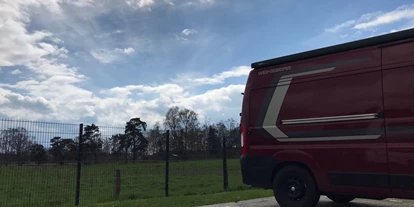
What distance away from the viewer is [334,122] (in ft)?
19.0

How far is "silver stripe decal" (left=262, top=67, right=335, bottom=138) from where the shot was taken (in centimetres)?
653

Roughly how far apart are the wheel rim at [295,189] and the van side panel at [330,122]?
1.36 ft

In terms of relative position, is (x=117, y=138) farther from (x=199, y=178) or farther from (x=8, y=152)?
(x=199, y=178)

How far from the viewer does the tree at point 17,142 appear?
8.27 metres

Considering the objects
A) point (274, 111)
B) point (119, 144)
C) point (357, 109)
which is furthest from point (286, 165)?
point (119, 144)

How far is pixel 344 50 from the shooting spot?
5.88m

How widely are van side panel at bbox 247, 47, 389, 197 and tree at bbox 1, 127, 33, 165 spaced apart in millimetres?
5290

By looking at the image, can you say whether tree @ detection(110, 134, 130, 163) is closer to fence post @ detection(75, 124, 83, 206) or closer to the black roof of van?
fence post @ detection(75, 124, 83, 206)

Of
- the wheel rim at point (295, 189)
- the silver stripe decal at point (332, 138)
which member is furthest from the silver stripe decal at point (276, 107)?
the wheel rim at point (295, 189)

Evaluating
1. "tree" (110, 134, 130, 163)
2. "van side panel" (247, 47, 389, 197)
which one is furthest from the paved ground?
"tree" (110, 134, 130, 163)

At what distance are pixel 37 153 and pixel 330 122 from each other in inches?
269

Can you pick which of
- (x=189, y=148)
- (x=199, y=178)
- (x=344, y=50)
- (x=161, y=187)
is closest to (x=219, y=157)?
(x=189, y=148)

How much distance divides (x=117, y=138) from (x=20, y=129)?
268cm

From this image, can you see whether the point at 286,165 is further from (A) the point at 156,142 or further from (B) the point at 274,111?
(A) the point at 156,142
